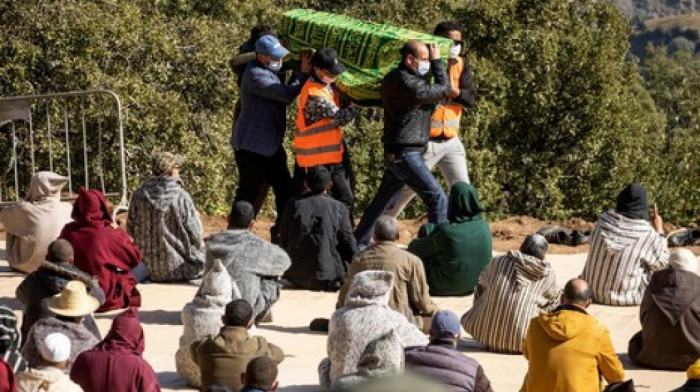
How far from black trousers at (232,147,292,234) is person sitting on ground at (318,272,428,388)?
4.14 metres

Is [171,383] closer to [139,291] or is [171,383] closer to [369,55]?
[139,291]

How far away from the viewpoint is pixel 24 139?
21562mm

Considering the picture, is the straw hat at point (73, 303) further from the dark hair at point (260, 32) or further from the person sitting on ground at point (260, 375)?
the dark hair at point (260, 32)

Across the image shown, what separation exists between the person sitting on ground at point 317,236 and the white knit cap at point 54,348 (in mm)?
5154

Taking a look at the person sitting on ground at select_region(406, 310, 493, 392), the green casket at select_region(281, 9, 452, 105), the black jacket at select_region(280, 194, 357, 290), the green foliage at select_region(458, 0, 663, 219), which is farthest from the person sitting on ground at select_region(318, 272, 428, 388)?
the green foliage at select_region(458, 0, 663, 219)

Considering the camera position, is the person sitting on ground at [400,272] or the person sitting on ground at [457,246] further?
the person sitting on ground at [457,246]

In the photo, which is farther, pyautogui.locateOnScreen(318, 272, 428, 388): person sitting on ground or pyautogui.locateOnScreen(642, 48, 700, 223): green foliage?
pyautogui.locateOnScreen(642, 48, 700, 223): green foliage

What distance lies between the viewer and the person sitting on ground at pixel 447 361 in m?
8.51

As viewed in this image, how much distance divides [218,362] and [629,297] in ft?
14.9

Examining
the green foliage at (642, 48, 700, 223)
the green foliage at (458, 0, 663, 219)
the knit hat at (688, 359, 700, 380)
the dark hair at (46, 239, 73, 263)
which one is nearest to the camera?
the knit hat at (688, 359, 700, 380)

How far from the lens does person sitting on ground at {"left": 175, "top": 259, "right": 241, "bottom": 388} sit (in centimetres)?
998

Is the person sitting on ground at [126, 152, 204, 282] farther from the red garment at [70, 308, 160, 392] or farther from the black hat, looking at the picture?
the red garment at [70, 308, 160, 392]

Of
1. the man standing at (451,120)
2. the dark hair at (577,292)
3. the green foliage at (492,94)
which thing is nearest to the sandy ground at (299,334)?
the dark hair at (577,292)

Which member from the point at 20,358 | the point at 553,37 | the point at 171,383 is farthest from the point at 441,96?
the point at 553,37
